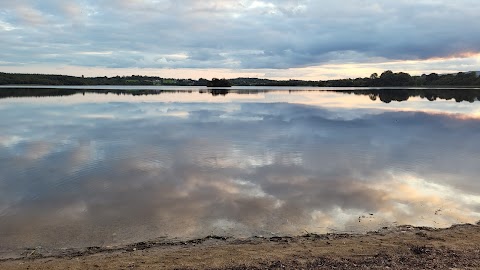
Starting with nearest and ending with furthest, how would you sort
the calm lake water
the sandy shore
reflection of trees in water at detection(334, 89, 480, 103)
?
the sandy shore < the calm lake water < reflection of trees in water at detection(334, 89, 480, 103)

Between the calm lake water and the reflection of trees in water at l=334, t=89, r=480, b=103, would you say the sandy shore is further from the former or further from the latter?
the reflection of trees in water at l=334, t=89, r=480, b=103

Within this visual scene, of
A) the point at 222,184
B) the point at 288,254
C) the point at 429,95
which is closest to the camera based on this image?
the point at 288,254

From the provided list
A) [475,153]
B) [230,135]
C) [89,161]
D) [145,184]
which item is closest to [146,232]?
[145,184]

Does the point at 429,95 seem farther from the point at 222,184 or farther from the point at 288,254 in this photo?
the point at 288,254

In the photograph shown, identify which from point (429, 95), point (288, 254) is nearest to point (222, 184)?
point (288, 254)

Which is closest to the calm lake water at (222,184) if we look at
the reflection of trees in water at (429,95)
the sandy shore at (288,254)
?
the sandy shore at (288,254)

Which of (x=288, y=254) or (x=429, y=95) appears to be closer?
(x=288, y=254)

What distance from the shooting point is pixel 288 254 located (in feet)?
21.1

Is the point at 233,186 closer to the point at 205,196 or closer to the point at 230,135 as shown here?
the point at 205,196

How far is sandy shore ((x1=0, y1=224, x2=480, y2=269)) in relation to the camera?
234 inches

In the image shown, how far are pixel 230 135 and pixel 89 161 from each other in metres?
8.09

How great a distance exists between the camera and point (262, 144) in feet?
59.0

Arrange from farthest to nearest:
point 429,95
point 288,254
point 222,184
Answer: point 429,95, point 222,184, point 288,254

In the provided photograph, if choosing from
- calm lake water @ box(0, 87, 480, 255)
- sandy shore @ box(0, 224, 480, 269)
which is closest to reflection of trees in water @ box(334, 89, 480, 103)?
calm lake water @ box(0, 87, 480, 255)
